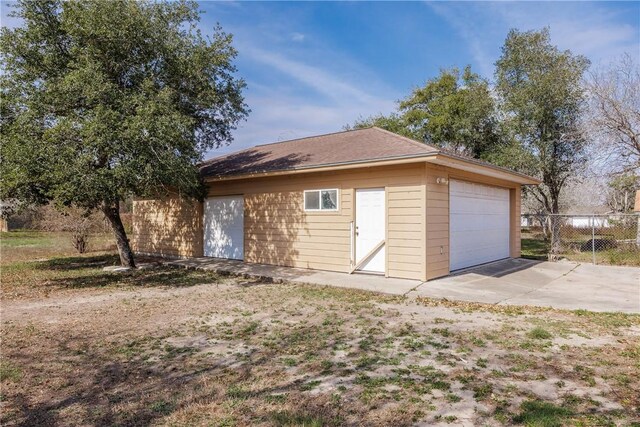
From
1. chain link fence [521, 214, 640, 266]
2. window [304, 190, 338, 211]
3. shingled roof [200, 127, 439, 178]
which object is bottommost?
chain link fence [521, 214, 640, 266]

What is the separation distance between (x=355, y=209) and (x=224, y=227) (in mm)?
4899

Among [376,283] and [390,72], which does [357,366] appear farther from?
[390,72]

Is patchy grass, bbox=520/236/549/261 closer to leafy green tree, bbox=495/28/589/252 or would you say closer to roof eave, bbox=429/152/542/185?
leafy green tree, bbox=495/28/589/252

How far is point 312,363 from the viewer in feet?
13.3

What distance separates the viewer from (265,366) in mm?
3973

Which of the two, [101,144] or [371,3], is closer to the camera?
[101,144]

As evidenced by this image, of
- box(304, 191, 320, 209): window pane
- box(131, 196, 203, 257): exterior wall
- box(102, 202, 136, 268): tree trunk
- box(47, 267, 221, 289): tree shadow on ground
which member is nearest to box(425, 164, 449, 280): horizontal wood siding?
box(304, 191, 320, 209): window pane

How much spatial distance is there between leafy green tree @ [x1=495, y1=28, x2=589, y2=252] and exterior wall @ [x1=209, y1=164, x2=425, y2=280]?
908 centimetres

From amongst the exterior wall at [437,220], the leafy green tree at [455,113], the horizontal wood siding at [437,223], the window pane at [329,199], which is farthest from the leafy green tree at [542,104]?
the window pane at [329,199]

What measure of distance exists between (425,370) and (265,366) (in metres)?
1.56

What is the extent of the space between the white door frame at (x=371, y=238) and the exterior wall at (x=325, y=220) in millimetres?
134

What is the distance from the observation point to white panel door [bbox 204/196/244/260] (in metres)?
12.0

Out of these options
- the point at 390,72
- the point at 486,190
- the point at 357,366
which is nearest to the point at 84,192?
the point at 357,366

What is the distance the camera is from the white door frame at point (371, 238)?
9.02 m
